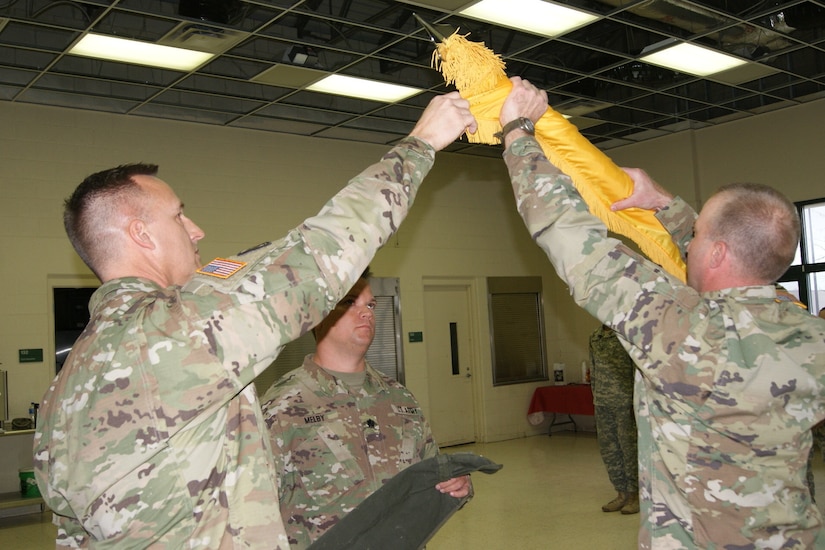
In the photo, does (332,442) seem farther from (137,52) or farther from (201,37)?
(137,52)

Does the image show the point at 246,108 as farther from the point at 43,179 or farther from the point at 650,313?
the point at 650,313

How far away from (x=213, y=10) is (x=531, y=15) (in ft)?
8.89

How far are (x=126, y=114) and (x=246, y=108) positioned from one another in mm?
1352

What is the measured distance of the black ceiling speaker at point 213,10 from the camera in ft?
20.0

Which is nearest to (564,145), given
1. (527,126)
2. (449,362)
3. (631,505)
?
(527,126)

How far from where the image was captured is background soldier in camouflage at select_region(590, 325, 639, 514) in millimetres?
6941

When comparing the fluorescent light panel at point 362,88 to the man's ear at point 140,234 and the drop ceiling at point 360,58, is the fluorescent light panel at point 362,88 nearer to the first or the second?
the drop ceiling at point 360,58

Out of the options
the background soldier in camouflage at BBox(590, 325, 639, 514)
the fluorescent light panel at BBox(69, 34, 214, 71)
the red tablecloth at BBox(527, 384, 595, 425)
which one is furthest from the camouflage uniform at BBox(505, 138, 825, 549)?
the red tablecloth at BBox(527, 384, 595, 425)

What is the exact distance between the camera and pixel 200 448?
1.43m

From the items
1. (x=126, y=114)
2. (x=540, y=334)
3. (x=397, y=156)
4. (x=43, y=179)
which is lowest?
(x=540, y=334)

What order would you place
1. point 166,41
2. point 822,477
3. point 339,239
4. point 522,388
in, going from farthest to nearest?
1. point 522,388
2. point 822,477
3. point 166,41
4. point 339,239

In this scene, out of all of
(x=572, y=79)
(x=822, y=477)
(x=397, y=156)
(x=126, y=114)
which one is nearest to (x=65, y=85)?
(x=126, y=114)

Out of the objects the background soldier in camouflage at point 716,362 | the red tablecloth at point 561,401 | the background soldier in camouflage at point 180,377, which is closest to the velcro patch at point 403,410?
the background soldier in camouflage at point 716,362

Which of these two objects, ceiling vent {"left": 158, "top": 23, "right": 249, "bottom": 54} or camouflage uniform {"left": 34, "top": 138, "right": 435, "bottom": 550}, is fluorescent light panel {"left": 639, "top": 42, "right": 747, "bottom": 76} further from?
camouflage uniform {"left": 34, "top": 138, "right": 435, "bottom": 550}
